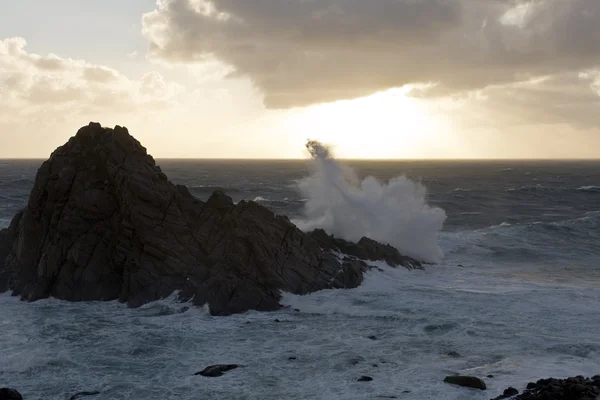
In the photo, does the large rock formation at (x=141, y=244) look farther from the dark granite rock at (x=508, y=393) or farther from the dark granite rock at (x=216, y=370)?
the dark granite rock at (x=508, y=393)

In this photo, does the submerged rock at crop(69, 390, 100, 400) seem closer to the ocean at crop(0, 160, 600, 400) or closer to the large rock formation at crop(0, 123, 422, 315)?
the ocean at crop(0, 160, 600, 400)

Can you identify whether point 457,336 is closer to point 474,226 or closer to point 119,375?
point 119,375

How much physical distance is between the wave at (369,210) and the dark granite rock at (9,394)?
28.8m

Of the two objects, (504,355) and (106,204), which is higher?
(106,204)

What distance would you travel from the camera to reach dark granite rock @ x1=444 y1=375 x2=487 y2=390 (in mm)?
18812

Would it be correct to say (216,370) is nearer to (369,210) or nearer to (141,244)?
(141,244)

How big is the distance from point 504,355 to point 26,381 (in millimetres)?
17265

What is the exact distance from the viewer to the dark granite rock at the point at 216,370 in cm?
2045

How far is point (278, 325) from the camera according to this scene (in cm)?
2620

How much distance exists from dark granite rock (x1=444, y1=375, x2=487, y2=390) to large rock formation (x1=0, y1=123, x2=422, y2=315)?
11298 mm

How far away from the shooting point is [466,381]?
62.4ft

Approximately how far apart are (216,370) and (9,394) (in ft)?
21.7

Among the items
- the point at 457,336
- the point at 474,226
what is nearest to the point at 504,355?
the point at 457,336

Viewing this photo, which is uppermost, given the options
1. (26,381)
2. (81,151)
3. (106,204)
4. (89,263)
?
(81,151)
